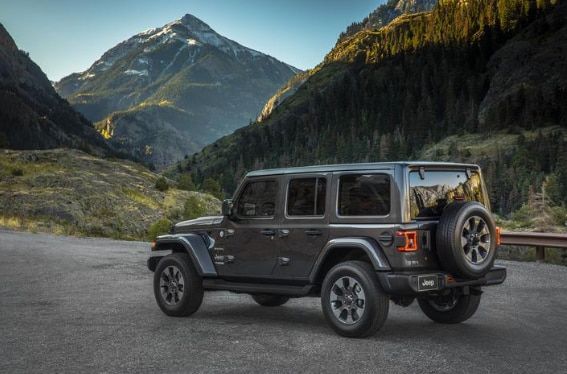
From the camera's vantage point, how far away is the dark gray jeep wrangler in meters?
6.95

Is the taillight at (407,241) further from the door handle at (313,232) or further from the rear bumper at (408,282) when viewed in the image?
the door handle at (313,232)

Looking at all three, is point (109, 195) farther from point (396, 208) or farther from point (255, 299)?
point (396, 208)

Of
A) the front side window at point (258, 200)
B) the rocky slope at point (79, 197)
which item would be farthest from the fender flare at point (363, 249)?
the rocky slope at point (79, 197)

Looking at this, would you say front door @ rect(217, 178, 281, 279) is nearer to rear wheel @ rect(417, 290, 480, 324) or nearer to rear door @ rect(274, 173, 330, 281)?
rear door @ rect(274, 173, 330, 281)

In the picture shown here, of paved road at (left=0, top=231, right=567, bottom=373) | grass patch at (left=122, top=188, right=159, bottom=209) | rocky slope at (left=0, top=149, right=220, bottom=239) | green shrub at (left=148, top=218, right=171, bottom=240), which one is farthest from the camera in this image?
grass patch at (left=122, top=188, right=159, bottom=209)

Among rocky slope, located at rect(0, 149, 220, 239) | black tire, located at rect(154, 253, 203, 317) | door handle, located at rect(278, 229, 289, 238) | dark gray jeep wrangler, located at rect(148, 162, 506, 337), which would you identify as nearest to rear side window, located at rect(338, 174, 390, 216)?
dark gray jeep wrangler, located at rect(148, 162, 506, 337)

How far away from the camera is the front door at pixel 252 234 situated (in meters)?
8.16

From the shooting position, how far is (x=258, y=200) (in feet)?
28.0

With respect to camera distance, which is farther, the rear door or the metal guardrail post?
the metal guardrail post

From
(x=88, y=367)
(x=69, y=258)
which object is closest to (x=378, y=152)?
(x=69, y=258)

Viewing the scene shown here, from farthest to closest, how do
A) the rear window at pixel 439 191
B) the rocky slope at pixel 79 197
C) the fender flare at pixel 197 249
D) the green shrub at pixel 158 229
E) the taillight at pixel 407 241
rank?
A: the rocky slope at pixel 79 197, the green shrub at pixel 158 229, the fender flare at pixel 197 249, the rear window at pixel 439 191, the taillight at pixel 407 241

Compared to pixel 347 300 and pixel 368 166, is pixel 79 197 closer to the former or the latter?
pixel 368 166

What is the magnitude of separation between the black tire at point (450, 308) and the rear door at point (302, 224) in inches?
67.9

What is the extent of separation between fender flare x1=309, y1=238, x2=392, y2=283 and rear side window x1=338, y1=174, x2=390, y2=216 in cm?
36
